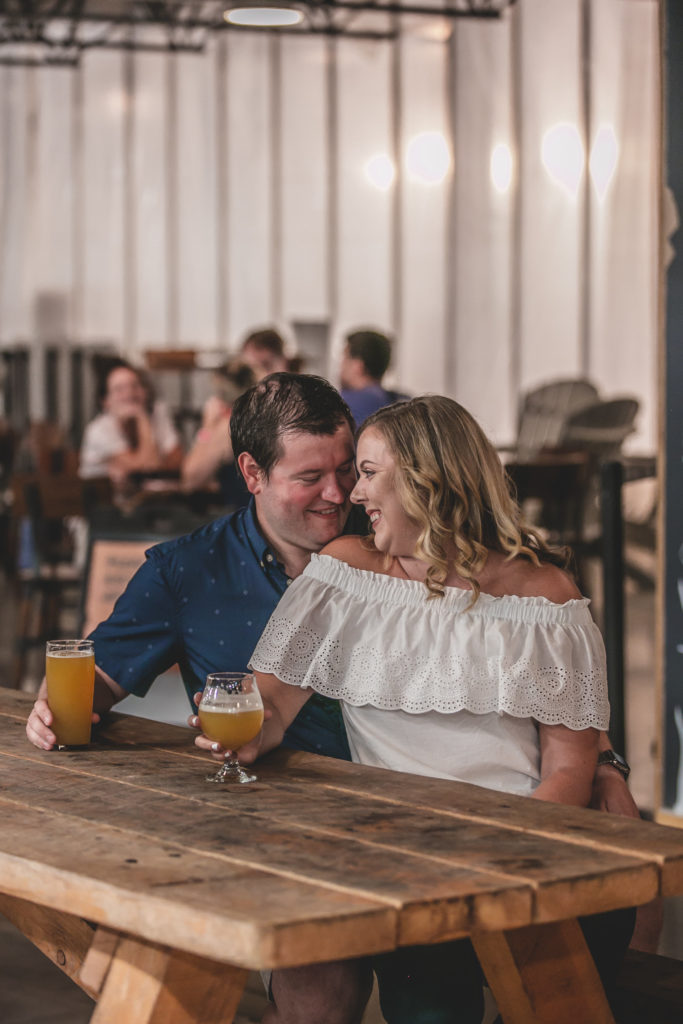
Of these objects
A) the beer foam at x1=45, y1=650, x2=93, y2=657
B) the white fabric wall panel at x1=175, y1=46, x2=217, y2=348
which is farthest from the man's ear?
the white fabric wall panel at x1=175, y1=46, x2=217, y2=348

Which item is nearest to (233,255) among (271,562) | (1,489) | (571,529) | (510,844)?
(1,489)

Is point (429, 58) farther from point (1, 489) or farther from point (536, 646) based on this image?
point (536, 646)

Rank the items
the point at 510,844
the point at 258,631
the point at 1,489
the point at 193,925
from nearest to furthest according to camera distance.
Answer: the point at 193,925 < the point at 510,844 < the point at 258,631 < the point at 1,489

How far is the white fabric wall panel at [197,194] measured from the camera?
1276cm

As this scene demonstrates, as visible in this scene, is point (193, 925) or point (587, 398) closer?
point (193, 925)

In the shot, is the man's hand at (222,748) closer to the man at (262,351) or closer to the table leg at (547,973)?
the table leg at (547,973)

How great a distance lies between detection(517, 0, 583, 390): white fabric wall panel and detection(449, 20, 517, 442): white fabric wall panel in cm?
18

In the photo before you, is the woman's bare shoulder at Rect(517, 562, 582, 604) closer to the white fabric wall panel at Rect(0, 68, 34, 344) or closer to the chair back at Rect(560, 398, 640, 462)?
the chair back at Rect(560, 398, 640, 462)

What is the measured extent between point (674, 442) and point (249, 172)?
9.75 metres

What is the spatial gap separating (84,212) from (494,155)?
398 centimetres

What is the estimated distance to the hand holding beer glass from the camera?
1783 millimetres

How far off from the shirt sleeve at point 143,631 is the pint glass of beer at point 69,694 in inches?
10.2

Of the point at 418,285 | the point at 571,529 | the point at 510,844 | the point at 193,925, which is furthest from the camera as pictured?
the point at 418,285

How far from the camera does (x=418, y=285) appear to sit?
12156 millimetres
